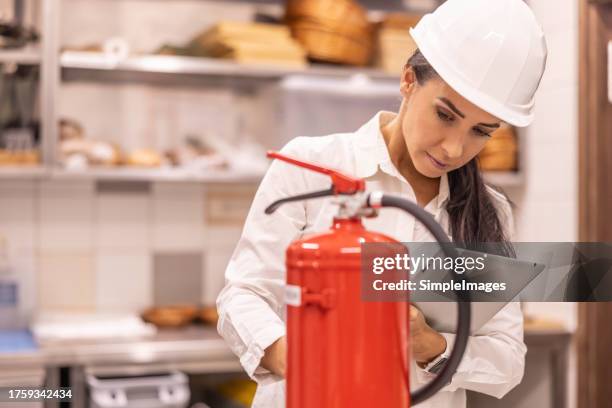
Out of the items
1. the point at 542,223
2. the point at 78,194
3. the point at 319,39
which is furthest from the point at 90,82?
the point at 542,223

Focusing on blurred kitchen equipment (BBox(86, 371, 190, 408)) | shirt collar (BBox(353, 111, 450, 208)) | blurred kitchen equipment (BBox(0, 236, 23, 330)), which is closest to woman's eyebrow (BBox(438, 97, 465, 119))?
shirt collar (BBox(353, 111, 450, 208))

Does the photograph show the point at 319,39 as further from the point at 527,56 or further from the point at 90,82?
the point at 527,56

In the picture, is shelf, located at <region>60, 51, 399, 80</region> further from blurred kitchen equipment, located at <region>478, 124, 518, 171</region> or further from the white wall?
the white wall

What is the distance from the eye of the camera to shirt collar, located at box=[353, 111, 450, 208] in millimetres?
1086

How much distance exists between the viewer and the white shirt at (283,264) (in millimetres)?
1018

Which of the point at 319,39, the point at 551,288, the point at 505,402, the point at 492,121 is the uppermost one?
the point at 319,39

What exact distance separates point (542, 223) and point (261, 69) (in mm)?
938

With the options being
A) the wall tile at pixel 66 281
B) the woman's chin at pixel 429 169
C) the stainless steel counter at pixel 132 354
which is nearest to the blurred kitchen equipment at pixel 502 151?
the stainless steel counter at pixel 132 354

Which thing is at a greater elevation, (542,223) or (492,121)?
(492,121)

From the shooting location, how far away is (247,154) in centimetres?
274

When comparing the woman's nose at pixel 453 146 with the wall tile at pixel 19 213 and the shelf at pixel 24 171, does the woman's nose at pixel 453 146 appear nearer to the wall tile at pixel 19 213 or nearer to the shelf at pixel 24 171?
the shelf at pixel 24 171

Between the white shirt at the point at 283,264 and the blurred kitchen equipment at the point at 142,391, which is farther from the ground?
the white shirt at the point at 283,264

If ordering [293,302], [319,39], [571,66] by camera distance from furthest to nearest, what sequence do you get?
1. [319,39]
2. [571,66]
3. [293,302]

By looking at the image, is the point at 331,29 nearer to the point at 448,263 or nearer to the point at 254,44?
the point at 254,44
